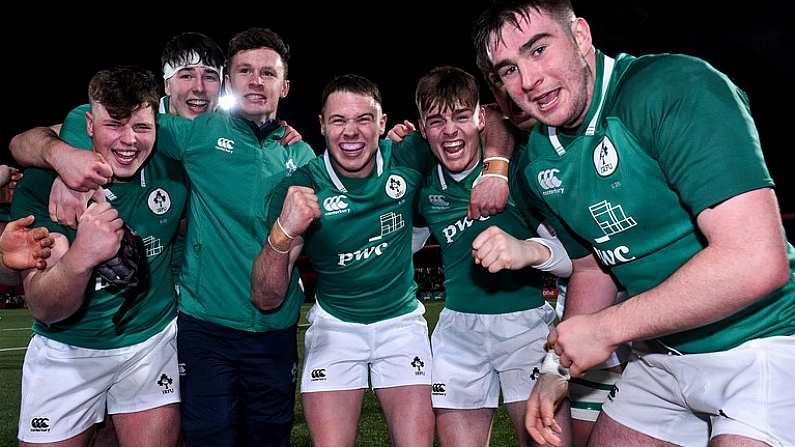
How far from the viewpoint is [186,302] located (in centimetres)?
355

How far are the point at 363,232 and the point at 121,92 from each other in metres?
1.31

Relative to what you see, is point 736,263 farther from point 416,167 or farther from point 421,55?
point 421,55

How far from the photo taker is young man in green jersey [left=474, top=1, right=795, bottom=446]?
5.50 ft

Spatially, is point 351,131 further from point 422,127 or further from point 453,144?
point 453,144

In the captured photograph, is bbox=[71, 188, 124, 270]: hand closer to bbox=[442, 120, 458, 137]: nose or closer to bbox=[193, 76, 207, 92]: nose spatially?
bbox=[193, 76, 207, 92]: nose

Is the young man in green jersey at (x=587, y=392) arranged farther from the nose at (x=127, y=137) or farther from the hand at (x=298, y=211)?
the nose at (x=127, y=137)

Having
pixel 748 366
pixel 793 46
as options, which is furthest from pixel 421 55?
pixel 748 366

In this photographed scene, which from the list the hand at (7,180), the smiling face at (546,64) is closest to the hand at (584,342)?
the smiling face at (546,64)

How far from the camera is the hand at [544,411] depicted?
7.14ft

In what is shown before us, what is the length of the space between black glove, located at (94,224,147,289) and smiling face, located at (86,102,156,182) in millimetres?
400

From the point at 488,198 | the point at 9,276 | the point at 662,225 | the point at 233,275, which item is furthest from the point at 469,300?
the point at 9,276

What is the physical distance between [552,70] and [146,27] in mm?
20256

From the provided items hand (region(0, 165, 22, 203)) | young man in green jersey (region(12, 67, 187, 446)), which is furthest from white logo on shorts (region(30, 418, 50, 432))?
hand (region(0, 165, 22, 203))

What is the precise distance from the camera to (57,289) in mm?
2850
